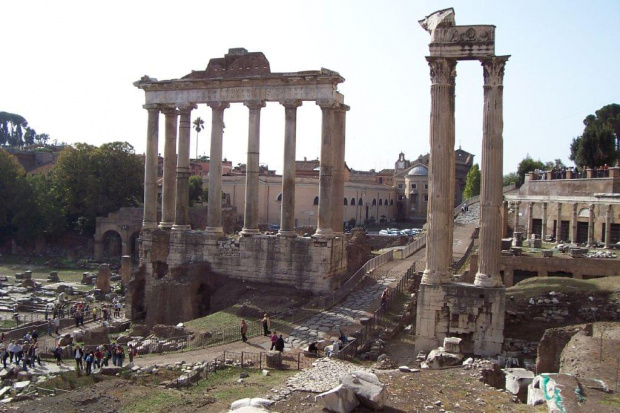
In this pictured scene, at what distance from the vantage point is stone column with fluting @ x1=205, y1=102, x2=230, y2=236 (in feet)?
93.1

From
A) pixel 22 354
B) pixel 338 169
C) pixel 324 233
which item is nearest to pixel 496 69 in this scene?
pixel 338 169

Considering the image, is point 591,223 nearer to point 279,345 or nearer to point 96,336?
point 279,345

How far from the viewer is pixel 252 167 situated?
27.7 meters

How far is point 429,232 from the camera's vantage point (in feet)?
60.0

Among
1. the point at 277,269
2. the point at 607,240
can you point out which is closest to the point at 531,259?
the point at 607,240

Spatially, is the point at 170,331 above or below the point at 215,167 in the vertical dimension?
below

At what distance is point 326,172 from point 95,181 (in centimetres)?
3456

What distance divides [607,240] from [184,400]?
98.4ft

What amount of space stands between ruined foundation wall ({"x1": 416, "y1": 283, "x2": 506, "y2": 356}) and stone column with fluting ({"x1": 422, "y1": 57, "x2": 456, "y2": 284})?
50cm

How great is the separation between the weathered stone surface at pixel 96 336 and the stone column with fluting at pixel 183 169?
6.44 m

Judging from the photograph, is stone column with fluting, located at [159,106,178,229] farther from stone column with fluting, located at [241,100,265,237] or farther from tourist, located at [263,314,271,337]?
tourist, located at [263,314,271,337]

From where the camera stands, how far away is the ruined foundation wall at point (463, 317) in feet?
57.9

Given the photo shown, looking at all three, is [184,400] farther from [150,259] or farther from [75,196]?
[75,196]

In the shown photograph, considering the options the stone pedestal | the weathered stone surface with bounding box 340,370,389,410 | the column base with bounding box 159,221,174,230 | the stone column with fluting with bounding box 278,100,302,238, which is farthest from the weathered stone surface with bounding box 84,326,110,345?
the weathered stone surface with bounding box 340,370,389,410
